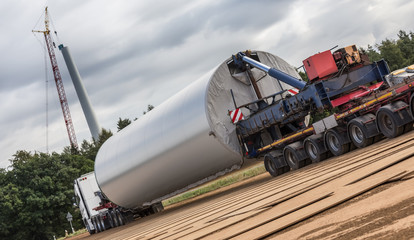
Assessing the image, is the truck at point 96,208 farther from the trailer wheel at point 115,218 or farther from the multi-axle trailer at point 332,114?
the multi-axle trailer at point 332,114

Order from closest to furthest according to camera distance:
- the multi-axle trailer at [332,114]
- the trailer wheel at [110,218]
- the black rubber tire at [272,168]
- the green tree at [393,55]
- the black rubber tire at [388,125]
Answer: the black rubber tire at [388,125] < the multi-axle trailer at [332,114] < the black rubber tire at [272,168] < the trailer wheel at [110,218] < the green tree at [393,55]

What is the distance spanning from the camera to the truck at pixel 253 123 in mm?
15836

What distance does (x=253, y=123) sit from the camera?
20406mm

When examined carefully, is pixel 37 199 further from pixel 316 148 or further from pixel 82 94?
pixel 82 94

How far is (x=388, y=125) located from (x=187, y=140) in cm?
883

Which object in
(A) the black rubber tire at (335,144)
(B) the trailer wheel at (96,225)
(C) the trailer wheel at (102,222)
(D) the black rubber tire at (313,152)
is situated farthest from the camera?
(B) the trailer wheel at (96,225)

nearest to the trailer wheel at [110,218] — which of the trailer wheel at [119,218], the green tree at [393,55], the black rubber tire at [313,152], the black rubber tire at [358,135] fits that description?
the trailer wheel at [119,218]

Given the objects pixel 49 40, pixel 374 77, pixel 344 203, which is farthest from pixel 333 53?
pixel 49 40

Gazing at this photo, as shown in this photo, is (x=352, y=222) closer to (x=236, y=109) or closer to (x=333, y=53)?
(x=333, y=53)

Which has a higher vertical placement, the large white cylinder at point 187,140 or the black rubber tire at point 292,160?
the large white cylinder at point 187,140

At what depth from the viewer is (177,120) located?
21.7m

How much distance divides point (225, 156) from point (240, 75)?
3525 millimetres

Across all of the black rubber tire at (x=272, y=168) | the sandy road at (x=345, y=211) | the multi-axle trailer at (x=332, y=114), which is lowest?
the sandy road at (x=345, y=211)

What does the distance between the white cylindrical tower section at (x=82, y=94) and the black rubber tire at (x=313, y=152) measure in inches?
3962
